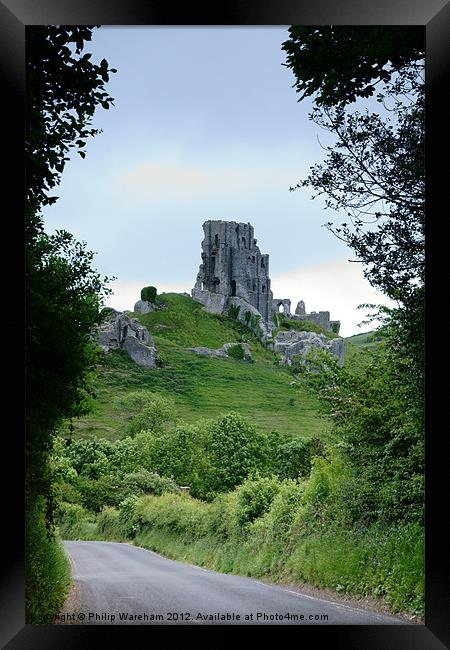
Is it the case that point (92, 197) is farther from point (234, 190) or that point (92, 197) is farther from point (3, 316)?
point (3, 316)

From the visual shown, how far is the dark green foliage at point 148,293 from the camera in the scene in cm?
537

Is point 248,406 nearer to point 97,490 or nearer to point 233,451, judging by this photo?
point 233,451

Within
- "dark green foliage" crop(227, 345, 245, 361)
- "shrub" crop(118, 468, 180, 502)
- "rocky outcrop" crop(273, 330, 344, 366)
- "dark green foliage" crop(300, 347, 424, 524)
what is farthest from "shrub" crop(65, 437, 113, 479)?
"dark green foliage" crop(300, 347, 424, 524)

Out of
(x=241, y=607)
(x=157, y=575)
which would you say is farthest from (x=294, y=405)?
(x=241, y=607)

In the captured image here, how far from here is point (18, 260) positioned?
12.8 ft

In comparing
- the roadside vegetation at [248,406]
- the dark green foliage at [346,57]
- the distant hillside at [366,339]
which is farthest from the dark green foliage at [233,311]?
the dark green foliage at [346,57]

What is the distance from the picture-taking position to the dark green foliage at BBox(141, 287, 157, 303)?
5.37 meters

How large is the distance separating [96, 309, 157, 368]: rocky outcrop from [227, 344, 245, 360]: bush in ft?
2.02

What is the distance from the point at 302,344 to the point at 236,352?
604mm

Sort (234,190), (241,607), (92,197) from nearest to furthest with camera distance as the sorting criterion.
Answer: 1. (241,607)
2. (92,197)
3. (234,190)

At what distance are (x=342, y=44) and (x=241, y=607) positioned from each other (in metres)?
3.41

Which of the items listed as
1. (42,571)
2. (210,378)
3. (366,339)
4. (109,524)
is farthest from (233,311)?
(42,571)

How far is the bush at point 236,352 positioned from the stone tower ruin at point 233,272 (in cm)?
42

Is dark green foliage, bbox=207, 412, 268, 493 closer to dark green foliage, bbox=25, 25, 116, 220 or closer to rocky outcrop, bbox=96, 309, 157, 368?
rocky outcrop, bbox=96, 309, 157, 368
